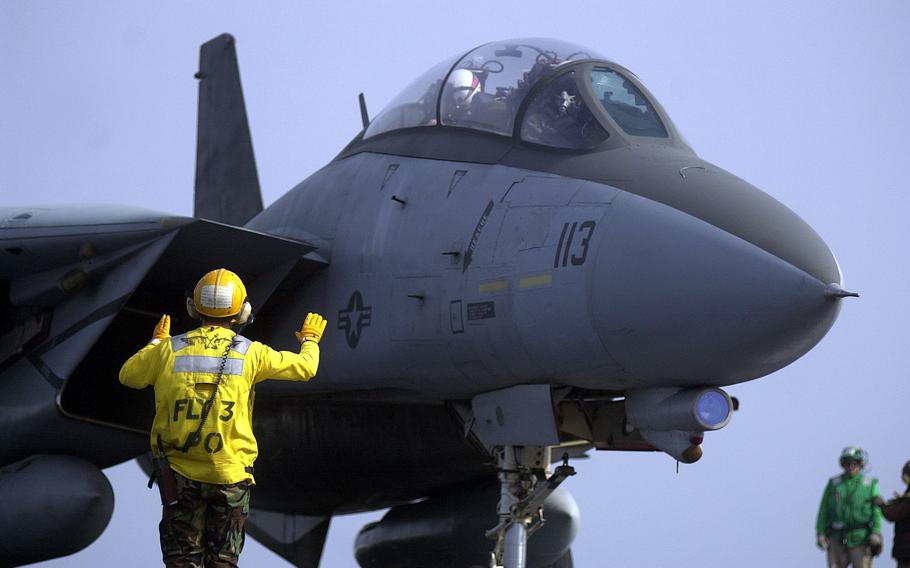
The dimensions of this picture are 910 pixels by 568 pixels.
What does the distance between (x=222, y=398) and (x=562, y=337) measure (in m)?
1.68

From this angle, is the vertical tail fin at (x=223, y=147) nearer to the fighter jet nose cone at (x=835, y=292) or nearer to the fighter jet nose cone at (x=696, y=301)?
the fighter jet nose cone at (x=696, y=301)

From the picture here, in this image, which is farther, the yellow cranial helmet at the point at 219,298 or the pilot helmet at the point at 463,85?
the pilot helmet at the point at 463,85

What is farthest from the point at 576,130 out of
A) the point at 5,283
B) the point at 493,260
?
the point at 5,283

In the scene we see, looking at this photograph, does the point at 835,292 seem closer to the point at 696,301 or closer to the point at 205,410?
the point at 696,301

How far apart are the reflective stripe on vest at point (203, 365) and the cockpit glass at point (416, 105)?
271 cm

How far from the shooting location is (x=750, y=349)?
16.2 feet

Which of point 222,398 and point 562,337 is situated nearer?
point 222,398

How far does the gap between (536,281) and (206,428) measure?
5.85 feet

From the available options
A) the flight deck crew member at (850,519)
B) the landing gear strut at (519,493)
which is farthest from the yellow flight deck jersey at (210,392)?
the flight deck crew member at (850,519)

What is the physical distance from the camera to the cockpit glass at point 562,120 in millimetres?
5934

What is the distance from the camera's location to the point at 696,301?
4.95 m

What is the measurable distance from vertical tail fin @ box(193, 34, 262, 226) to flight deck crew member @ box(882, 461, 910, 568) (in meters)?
5.78

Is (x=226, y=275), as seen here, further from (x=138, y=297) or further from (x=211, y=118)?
(x=211, y=118)

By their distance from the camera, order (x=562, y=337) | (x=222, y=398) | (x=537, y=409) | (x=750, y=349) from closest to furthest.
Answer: (x=222, y=398), (x=750, y=349), (x=562, y=337), (x=537, y=409)
